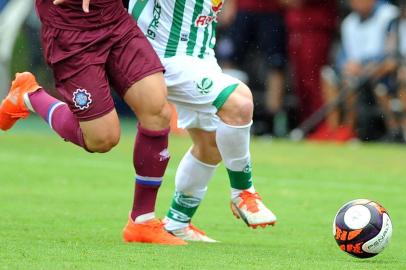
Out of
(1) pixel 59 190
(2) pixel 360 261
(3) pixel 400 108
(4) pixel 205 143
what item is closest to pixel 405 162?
(3) pixel 400 108

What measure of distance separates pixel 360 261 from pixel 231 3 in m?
11.7

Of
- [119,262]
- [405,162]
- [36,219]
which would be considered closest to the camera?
[119,262]

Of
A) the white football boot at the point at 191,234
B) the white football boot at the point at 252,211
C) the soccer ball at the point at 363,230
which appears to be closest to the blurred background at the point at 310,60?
the white football boot at the point at 191,234

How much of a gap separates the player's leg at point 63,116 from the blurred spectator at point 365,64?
29.0 ft

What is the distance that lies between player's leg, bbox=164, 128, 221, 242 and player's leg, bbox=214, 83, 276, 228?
29 centimetres

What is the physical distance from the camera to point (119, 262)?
6.68 meters

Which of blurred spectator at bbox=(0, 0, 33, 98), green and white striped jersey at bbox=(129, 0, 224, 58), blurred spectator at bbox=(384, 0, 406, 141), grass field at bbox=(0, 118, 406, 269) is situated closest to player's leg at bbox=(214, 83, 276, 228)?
grass field at bbox=(0, 118, 406, 269)

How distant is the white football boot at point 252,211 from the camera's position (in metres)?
7.85

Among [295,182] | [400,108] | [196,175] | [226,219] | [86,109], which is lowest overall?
[400,108]

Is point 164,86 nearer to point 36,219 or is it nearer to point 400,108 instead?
point 36,219

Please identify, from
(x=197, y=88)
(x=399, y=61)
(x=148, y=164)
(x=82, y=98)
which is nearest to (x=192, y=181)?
(x=148, y=164)

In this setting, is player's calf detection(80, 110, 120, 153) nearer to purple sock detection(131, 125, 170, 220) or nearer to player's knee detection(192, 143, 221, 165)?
purple sock detection(131, 125, 170, 220)

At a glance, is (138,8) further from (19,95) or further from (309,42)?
(309,42)

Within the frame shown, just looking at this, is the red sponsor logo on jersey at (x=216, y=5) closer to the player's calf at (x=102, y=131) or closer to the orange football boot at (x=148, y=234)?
the player's calf at (x=102, y=131)
